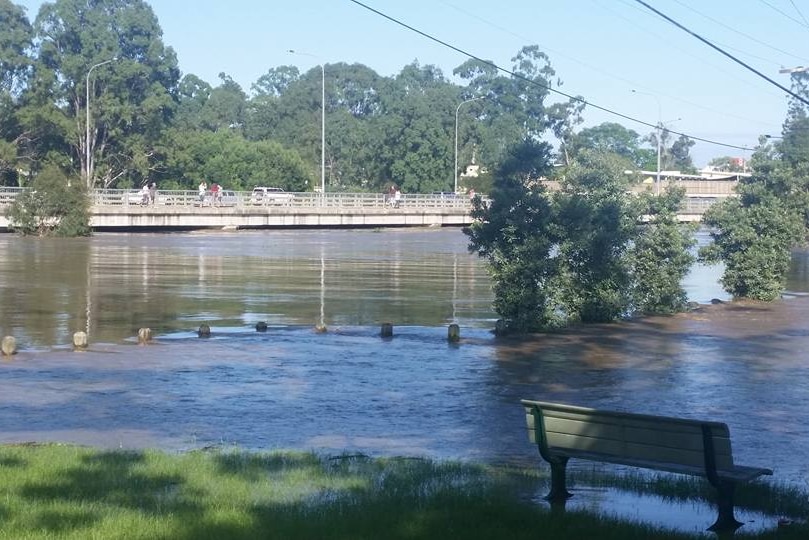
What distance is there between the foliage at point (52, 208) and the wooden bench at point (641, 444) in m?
58.1

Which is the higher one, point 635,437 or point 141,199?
point 141,199

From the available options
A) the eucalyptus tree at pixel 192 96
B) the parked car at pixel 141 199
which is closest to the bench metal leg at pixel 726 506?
the parked car at pixel 141 199

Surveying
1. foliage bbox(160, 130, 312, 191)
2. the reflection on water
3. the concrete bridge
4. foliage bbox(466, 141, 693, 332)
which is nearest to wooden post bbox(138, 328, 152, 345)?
the reflection on water

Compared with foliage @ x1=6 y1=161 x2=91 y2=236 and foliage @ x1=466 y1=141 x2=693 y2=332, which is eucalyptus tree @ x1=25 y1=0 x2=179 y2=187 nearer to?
foliage @ x1=6 y1=161 x2=91 y2=236

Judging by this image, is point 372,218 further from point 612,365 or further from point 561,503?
point 561,503

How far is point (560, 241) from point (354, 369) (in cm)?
810

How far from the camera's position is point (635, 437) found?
348 inches

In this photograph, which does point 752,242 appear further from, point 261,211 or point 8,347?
point 261,211

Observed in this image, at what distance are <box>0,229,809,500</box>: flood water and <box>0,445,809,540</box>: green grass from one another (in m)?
1.82

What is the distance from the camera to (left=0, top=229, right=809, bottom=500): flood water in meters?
13.8

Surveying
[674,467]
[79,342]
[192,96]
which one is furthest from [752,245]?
[192,96]

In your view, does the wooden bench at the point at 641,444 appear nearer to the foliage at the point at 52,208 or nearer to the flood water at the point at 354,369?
the flood water at the point at 354,369

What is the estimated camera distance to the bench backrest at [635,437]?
8469 millimetres

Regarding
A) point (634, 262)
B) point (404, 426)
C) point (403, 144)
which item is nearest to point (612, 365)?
point (404, 426)
